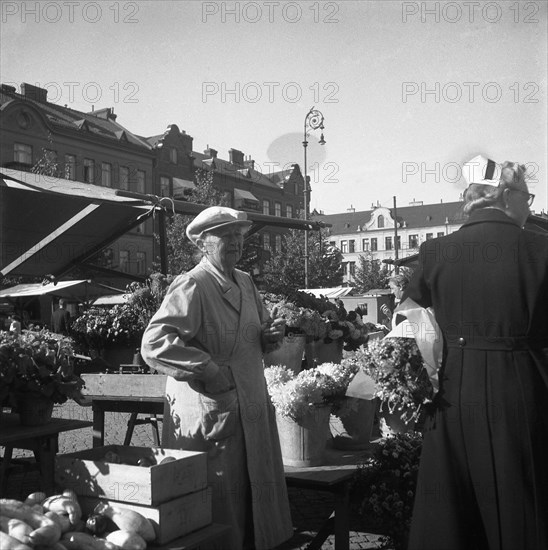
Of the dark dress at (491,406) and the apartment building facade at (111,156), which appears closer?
the dark dress at (491,406)

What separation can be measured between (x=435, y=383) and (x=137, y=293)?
2.04 meters

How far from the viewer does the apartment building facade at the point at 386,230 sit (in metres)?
75.8

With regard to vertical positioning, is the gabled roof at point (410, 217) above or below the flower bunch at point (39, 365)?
above

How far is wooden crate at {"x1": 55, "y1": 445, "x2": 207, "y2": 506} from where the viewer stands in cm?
232

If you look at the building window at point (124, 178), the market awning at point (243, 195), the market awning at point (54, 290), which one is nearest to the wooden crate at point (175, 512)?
the market awning at point (54, 290)

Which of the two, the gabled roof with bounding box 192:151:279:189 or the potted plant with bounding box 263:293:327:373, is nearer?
the potted plant with bounding box 263:293:327:373

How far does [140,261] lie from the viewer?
3647 cm

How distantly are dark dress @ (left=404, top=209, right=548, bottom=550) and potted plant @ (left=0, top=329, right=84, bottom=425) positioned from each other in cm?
203

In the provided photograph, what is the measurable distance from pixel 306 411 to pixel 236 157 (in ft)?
158

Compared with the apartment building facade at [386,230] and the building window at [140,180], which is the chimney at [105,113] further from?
the apartment building facade at [386,230]

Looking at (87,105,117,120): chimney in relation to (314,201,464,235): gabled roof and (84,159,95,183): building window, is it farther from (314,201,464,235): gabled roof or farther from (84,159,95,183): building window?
(314,201,464,235): gabled roof

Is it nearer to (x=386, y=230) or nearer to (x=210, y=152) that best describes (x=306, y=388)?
(x=210, y=152)

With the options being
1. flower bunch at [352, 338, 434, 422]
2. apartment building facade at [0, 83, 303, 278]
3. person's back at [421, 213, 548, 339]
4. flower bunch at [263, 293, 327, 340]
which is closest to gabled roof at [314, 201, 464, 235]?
apartment building facade at [0, 83, 303, 278]

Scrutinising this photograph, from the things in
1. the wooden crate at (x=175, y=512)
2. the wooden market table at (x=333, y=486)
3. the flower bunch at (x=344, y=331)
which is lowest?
the wooden market table at (x=333, y=486)
